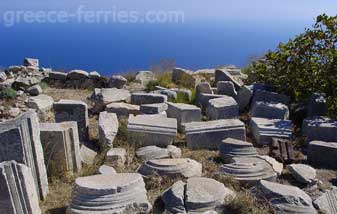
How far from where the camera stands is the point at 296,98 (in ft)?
27.5

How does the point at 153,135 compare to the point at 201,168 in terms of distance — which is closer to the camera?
the point at 201,168

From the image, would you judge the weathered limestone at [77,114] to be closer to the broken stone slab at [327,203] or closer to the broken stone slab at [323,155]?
the broken stone slab at [323,155]

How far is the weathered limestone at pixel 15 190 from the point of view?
436 cm

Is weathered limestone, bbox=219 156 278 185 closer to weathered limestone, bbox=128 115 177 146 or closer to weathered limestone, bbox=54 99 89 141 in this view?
weathered limestone, bbox=128 115 177 146

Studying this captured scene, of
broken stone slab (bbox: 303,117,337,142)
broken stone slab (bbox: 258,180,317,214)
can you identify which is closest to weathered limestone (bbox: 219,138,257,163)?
broken stone slab (bbox: 258,180,317,214)

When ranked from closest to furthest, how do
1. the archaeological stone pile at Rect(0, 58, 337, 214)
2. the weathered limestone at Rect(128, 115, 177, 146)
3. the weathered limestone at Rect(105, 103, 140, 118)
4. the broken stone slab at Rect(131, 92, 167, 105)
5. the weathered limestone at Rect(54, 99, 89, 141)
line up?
the archaeological stone pile at Rect(0, 58, 337, 214) → the weathered limestone at Rect(128, 115, 177, 146) → the weathered limestone at Rect(54, 99, 89, 141) → the weathered limestone at Rect(105, 103, 140, 118) → the broken stone slab at Rect(131, 92, 167, 105)

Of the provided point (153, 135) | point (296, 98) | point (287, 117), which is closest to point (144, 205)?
point (153, 135)

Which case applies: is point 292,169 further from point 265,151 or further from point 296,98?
point 296,98

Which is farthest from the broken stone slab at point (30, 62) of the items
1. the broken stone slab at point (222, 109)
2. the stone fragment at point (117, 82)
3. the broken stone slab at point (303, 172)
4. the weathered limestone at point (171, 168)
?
the broken stone slab at point (303, 172)

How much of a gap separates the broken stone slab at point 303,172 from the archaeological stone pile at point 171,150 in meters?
0.01

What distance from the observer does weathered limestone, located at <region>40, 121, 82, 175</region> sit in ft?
18.6

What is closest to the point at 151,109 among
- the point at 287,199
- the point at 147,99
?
the point at 147,99

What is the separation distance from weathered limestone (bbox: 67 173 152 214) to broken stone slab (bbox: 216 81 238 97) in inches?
181

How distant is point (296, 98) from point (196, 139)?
2591 millimetres
